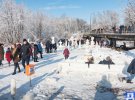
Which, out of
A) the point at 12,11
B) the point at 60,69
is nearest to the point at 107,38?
the point at 12,11

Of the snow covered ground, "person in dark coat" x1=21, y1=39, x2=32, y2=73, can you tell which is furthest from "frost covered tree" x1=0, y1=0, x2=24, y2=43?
the snow covered ground

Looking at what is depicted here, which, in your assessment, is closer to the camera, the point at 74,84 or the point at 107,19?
the point at 74,84

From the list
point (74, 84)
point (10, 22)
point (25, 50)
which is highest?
point (10, 22)

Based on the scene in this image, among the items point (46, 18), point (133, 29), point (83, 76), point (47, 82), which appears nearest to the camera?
point (47, 82)

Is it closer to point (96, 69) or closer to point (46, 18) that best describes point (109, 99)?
point (96, 69)

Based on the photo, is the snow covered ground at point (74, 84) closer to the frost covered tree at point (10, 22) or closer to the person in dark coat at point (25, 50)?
the person in dark coat at point (25, 50)

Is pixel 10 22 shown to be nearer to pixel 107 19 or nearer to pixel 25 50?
pixel 25 50

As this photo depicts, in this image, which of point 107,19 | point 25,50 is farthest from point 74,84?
point 107,19

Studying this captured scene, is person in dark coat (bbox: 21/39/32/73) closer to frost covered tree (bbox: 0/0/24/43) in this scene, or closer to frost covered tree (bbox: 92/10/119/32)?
frost covered tree (bbox: 0/0/24/43)

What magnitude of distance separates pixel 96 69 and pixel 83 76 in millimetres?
996

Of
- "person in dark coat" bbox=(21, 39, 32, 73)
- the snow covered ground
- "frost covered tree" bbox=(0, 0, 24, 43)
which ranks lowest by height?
the snow covered ground

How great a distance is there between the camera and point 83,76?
17.4 meters

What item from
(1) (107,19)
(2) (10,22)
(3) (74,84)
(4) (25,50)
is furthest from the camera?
(1) (107,19)

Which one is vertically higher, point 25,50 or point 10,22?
point 10,22
